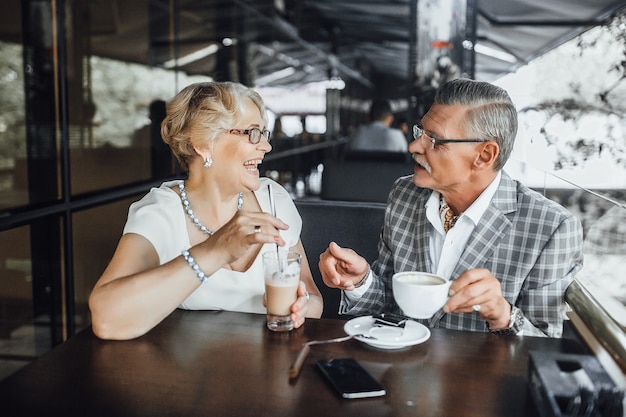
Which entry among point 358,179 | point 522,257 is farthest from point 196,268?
point 358,179

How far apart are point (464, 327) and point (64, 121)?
229 cm

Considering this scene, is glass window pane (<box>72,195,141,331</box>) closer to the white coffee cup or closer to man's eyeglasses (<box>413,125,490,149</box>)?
man's eyeglasses (<box>413,125,490,149</box>)

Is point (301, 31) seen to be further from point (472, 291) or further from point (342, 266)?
point (472, 291)

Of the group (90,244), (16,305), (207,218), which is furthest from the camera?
(90,244)

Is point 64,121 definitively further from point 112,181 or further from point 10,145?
point 112,181

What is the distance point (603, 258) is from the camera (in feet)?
5.98

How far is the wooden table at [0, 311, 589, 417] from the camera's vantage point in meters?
1.09

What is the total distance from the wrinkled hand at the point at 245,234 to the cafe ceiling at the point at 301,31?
1.87m

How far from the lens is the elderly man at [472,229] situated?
5.58 feet

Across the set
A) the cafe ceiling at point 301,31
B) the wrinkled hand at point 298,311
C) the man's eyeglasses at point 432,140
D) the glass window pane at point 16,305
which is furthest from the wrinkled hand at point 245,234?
the cafe ceiling at point 301,31

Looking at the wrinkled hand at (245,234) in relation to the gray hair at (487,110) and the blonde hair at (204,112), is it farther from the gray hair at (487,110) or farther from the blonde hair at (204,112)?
the gray hair at (487,110)

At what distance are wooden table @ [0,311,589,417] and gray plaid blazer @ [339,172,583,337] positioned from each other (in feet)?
0.87

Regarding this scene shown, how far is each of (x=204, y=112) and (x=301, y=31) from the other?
751 cm

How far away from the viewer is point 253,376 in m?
1.22
